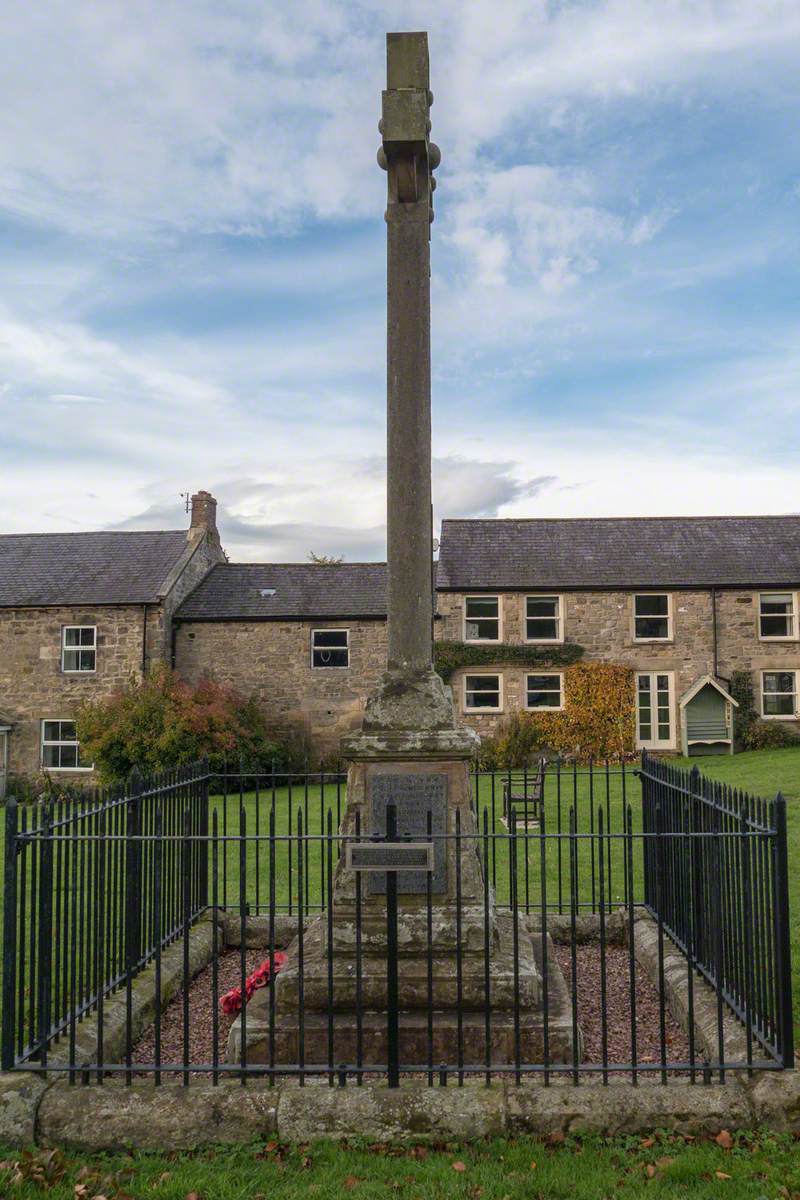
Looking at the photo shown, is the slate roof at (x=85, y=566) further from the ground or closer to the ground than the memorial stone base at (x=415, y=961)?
further from the ground

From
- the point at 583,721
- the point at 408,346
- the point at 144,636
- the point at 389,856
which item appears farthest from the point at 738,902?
the point at 144,636

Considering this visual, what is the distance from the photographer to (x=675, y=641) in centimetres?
2523

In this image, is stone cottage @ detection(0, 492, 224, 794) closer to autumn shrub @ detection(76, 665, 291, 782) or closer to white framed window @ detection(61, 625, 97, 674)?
white framed window @ detection(61, 625, 97, 674)

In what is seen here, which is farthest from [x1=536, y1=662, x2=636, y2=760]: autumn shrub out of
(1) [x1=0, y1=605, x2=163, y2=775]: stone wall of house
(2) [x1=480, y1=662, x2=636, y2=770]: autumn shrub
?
(1) [x1=0, y1=605, x2=163, y2=775]: stone wall of house

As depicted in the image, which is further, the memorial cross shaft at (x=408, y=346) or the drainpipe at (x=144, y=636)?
the drainpipe at (x=144, y=636)

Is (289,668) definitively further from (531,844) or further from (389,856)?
(389,856)

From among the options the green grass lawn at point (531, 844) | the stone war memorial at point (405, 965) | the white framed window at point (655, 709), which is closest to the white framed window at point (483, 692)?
the white framed window at point (655, 709)

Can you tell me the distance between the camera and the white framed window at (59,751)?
24.7 m

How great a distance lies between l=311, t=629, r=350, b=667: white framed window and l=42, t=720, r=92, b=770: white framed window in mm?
7039

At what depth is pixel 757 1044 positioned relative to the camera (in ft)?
16.7

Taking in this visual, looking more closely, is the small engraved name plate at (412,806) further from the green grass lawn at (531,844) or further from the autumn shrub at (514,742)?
the autumn shrub at (514,742)

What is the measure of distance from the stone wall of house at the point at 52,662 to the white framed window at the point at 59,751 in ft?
0.57

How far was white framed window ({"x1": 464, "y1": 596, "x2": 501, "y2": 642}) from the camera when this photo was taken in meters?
25.6

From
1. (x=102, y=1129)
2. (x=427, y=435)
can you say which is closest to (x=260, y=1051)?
(x=102, y=1129)
